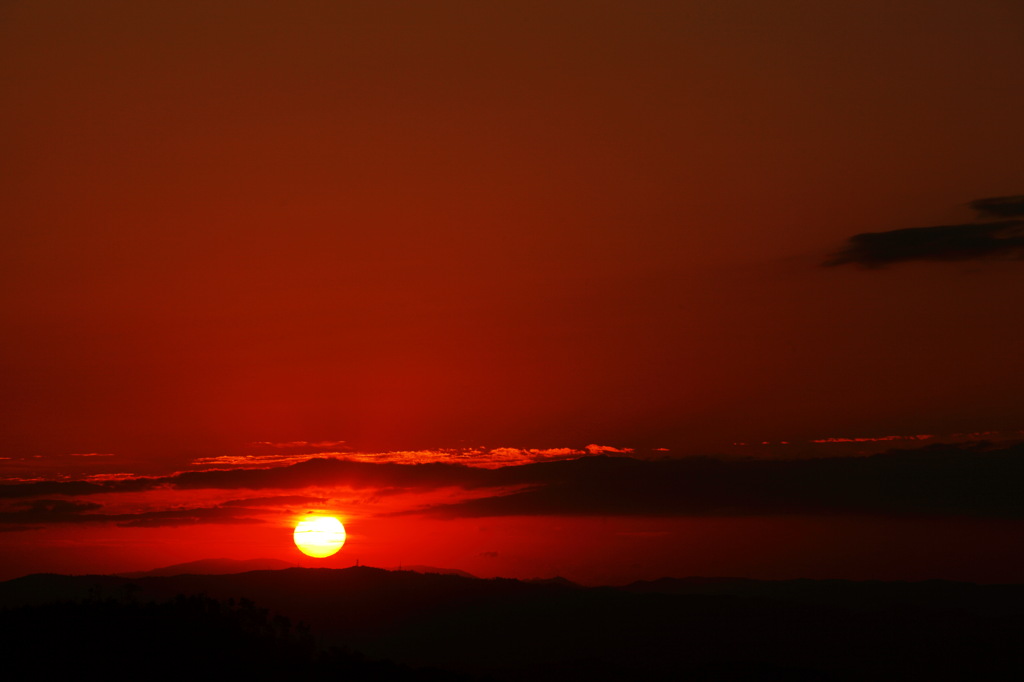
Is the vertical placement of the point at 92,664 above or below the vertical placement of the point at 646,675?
above

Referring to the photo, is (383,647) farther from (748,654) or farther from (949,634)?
(949,634)

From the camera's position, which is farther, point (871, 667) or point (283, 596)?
point (283, 596)

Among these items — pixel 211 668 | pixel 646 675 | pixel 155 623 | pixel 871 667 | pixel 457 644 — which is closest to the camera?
pixel 211 668

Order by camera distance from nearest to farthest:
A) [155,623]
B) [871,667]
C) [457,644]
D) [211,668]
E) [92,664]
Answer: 1. [92,664]
2. [211,668]
3. [155,623]
4. [871,667]
5. [457,644]

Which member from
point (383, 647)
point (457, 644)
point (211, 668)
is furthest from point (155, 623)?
point (457, 644)

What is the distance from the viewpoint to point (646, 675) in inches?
5217

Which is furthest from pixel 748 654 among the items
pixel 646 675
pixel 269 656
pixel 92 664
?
pixel 92 664

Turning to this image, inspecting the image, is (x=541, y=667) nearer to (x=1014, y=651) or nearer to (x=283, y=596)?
(x=283, y=596)

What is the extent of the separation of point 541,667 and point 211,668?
285 feet

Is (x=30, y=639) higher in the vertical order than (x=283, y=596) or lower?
higher

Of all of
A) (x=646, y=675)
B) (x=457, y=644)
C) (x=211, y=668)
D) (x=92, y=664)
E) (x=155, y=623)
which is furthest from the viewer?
(x=457, y=644)

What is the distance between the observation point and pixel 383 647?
18162cm

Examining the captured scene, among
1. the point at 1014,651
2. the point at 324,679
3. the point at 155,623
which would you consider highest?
the point at 155,623

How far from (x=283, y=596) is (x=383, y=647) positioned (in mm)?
28865
